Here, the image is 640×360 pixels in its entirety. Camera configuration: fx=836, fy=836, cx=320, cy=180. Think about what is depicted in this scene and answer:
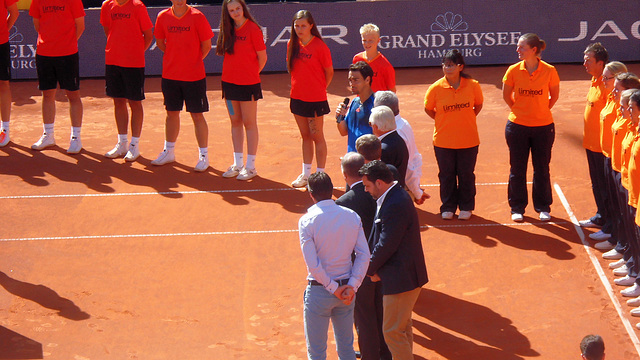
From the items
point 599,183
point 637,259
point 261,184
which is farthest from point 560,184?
point 261,184

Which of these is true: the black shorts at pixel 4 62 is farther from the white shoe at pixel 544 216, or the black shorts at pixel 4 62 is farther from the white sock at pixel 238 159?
the white shoe at pixel 544 216

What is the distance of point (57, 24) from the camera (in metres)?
11.8

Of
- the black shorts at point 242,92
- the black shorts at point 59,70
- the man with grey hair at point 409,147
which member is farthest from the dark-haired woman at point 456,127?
the black shorts at point 59,70

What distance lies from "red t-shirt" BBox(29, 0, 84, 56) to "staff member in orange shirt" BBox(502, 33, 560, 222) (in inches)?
244

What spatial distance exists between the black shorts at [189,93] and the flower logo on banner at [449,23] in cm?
673

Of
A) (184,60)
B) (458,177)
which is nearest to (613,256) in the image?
(458,177)

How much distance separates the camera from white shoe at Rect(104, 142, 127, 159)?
12164 mm

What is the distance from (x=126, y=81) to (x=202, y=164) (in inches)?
62.6

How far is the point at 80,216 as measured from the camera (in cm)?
1012

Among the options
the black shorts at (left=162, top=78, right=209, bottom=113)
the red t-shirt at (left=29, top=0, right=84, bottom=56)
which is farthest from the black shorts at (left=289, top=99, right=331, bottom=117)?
the red t-shirt at (left=29, top=0, right=84, bottom=56)

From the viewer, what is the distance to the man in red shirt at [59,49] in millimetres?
11789

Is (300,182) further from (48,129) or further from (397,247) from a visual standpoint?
(397,247)

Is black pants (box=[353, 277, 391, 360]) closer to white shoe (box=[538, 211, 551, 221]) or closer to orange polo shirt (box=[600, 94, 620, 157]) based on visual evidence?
orange polo shirt (box=[600, 94, 620, 157])

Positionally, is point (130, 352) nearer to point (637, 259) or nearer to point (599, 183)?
point (637, 259)
